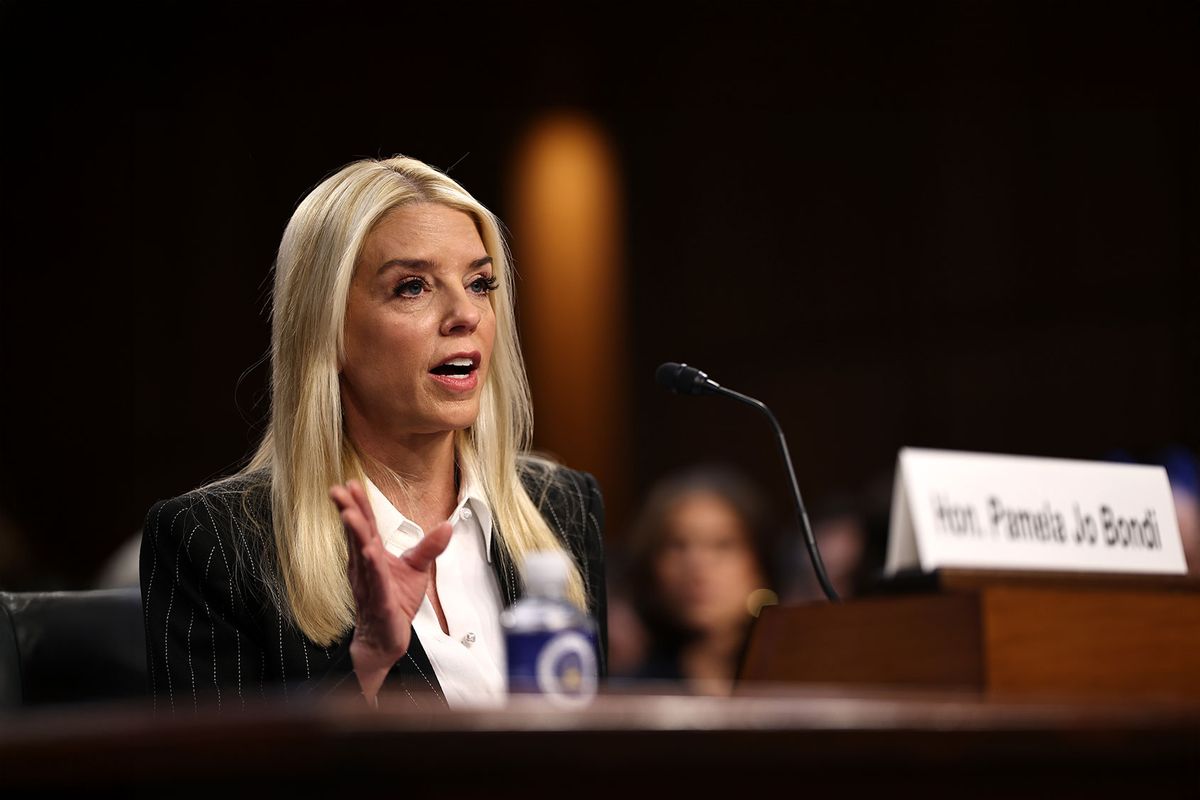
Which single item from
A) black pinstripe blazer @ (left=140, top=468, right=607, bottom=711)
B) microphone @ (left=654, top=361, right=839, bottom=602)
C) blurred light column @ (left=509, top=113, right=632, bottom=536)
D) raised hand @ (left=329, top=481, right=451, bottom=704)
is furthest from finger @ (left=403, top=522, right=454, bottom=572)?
blurred light column @ (left=509, top=113, right=632, bottom=536)

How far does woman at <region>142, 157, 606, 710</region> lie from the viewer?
1.90 meters

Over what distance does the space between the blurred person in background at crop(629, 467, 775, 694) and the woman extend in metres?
1.37

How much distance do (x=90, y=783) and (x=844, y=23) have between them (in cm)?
590

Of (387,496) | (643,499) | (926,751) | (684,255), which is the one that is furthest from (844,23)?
(926,751)

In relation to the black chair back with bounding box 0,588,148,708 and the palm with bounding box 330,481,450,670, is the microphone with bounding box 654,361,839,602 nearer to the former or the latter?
the palm with bounding box 330,481,450,670

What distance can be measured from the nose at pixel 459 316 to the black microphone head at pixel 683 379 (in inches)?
14.2

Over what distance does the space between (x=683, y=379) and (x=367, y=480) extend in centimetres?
55

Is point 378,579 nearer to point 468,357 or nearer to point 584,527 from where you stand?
point 468,357

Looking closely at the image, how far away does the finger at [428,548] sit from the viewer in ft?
4.74

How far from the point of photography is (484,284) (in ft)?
7.18

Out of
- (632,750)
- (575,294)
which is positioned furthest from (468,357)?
(575,294)

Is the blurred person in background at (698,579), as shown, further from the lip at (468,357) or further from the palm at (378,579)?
the palm at (378,579)

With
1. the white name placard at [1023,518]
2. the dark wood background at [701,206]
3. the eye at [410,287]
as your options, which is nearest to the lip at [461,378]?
the eye at [410,287]

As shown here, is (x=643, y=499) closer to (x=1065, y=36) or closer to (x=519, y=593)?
(x=1065, y=36)
